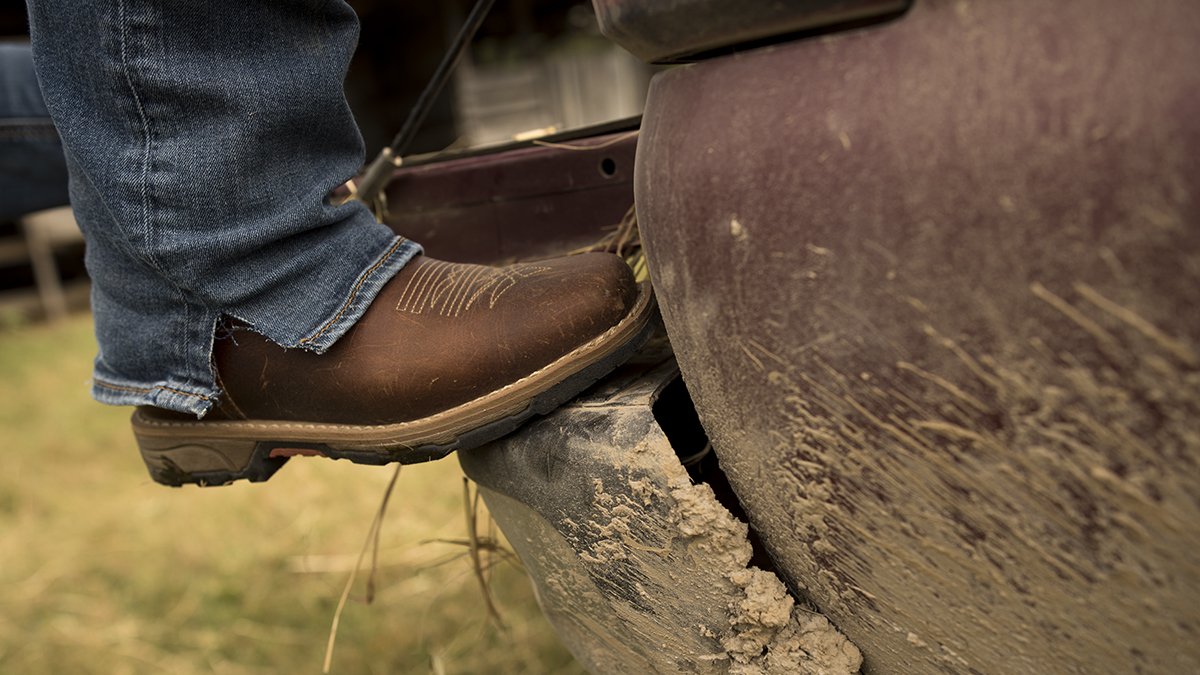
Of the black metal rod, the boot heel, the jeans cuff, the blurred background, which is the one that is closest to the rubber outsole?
the boot heel

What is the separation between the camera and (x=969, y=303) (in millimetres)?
501

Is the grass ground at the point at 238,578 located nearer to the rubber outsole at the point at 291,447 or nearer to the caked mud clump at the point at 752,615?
the rubber outsole at the point at 291,447

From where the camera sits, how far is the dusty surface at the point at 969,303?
0.45 m

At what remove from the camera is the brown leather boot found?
0.81m

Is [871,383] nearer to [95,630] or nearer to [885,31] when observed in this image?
[885,31]

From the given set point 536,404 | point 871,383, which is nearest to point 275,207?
point 536,404

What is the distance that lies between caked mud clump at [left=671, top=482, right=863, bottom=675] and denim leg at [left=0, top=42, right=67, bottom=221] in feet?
4.55

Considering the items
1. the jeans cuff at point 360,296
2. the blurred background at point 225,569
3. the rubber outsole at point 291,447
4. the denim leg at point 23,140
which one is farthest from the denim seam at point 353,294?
the denim leg at point 23,140

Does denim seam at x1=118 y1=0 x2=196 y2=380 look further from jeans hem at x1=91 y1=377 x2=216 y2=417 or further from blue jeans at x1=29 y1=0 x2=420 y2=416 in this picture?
jeans hem at x1=91 y1=377 x2=216 y2=417

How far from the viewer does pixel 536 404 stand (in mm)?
802

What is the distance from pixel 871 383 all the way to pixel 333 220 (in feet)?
1.74

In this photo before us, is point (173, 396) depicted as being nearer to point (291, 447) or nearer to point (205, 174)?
point (291, 447)

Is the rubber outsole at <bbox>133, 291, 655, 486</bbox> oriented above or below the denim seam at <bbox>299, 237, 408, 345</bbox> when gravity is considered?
below

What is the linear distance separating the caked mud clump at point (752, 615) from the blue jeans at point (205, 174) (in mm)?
380
